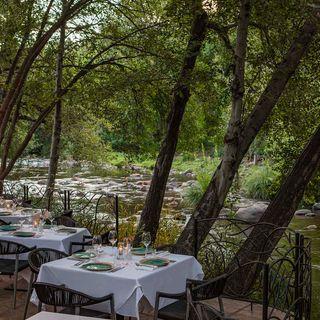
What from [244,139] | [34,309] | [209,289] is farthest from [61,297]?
[244,139]

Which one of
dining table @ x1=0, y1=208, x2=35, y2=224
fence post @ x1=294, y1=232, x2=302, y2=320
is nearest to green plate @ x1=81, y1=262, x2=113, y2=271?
fence post @ x1=294, y1=232, x2=302, y2=320

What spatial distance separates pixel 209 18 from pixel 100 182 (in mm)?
16607

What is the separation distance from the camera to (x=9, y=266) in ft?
19.8

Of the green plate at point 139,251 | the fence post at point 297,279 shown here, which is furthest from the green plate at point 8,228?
the fence post at point 297,279

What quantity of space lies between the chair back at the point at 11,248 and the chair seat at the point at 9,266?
0.66 feet

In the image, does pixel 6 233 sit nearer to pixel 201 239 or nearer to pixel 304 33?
pixel 201 239

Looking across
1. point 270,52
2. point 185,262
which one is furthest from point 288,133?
point 185,262

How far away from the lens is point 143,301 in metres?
5.32

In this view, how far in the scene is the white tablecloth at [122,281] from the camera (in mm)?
4508

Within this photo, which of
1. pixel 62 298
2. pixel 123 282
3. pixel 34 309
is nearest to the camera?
pixel 62 298

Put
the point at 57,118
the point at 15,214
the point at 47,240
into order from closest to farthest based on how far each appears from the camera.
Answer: the point at 47,240, the point at 15,214, the point at 57,118

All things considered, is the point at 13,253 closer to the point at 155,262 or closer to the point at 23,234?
the point at 23,234

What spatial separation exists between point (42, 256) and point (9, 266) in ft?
2.24

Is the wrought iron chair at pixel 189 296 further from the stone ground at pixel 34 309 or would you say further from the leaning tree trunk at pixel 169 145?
the leaning tree trunk at pixel 169 145
